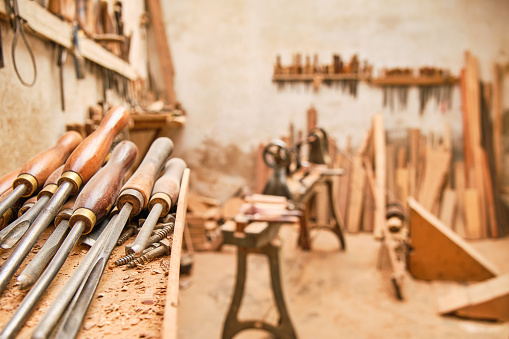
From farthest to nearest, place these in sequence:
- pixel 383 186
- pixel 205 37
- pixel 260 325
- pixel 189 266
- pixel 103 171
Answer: pixel 205 37 < pixel 383 186 < pixel 189 266 < pixel 260 325 < pixel 103 171

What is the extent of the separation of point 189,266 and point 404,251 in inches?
86.4

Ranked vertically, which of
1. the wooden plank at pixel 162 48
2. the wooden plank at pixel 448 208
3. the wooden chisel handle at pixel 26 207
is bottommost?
the wooden plank at pixel 448 208

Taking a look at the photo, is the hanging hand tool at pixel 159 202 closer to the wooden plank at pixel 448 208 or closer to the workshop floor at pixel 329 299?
the workshop floor at pixel 329 299

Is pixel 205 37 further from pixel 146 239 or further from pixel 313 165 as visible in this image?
pixel 146 239

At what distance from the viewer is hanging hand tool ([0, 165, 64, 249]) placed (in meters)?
0.80

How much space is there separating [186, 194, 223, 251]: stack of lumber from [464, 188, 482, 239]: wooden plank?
10.9 feet

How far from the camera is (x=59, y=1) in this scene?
8.21 ft

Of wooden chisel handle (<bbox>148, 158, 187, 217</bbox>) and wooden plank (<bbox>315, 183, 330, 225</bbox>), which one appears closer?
wooden chisel handle (<bbox>148, 158, 187, 217</bbox>)

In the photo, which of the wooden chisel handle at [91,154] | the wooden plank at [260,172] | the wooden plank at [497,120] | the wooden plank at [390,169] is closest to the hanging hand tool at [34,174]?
the wooden chisel handle at [91,154]

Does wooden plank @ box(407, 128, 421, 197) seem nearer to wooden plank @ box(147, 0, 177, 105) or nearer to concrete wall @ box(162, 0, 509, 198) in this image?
concrete wall @ box(162, 0, 509, 198)

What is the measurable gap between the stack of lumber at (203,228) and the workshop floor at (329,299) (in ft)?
0.40

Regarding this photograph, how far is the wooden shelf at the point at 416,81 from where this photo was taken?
5.05 meters

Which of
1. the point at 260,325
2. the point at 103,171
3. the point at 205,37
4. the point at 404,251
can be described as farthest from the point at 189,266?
the point at 205,37

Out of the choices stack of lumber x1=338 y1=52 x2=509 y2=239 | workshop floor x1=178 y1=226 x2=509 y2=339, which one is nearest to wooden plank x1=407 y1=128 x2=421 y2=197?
stack of lumber x1=338 y1=52 x2=509 y2=239
